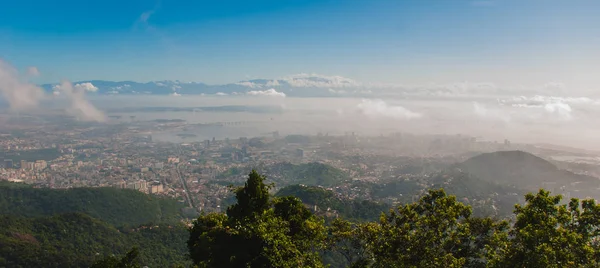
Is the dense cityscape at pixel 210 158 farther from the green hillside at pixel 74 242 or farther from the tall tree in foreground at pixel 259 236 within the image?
the tall tree in foreground at pixel 259 236

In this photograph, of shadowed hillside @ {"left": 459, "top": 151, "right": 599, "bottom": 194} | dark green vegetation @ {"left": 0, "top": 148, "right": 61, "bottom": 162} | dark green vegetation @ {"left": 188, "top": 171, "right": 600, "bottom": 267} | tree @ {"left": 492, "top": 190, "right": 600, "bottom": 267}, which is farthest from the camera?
dark green vegetation @ {"left": 0, "top": 148, "right": 61, "bottom": 162}

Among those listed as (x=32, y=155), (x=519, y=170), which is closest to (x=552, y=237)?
(x=519, y=170)

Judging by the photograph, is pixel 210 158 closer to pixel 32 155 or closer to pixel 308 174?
pixel 308 174

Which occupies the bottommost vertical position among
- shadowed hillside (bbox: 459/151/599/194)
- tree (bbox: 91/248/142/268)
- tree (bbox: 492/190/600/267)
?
shadowed hillside (bbox: 459/151/599/194)

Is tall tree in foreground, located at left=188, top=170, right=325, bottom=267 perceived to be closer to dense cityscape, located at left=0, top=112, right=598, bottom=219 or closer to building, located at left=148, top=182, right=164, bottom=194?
dense cityscape, located at left=0, top=112, right=598, bottom=219

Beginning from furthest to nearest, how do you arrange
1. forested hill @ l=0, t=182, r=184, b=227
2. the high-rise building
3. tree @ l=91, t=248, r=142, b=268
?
the high-rise building → forested hill @ l=0, t=182, r=184, b=227 → tree @ l=91, t=248, r=142, b=268

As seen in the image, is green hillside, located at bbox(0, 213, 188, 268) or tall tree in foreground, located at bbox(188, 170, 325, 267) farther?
green hillside, located at bbox(0, 213, 188, 268)

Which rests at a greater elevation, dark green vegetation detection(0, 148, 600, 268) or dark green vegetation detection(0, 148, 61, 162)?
dark green vegetation detection(0, 148, 600, 268)

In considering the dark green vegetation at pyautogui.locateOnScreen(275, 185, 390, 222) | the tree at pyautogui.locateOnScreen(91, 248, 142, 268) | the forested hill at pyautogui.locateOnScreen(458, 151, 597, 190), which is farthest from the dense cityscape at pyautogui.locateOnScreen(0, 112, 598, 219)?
the tree at pyautogui.locateOnScreen(91, 248, 142, 268)

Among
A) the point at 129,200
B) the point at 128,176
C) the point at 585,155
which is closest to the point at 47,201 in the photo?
the point at 129,200
